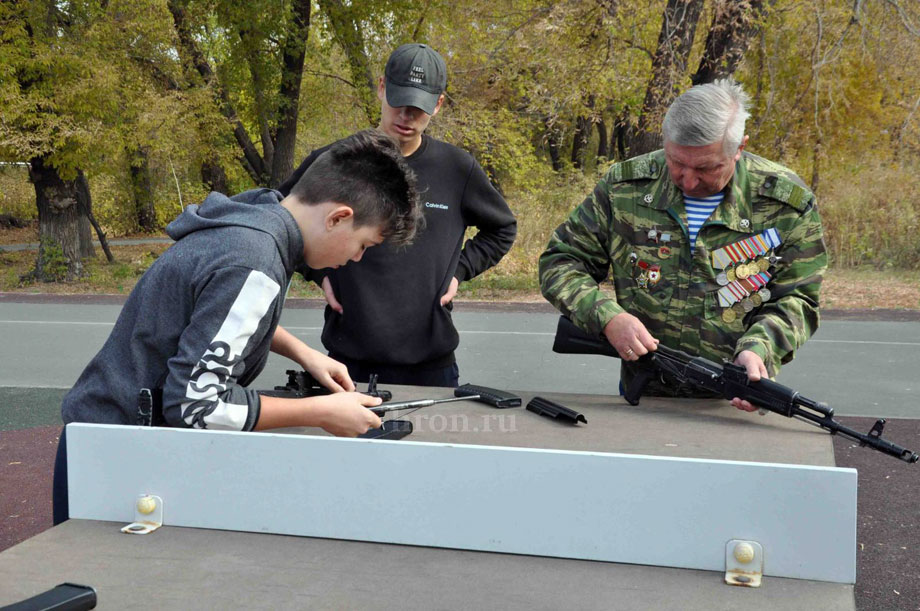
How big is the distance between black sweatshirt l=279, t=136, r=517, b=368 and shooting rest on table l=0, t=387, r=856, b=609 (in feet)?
5.13

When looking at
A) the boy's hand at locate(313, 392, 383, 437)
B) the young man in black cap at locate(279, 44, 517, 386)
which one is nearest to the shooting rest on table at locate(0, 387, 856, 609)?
the boy's hand at locate(313, 392, 383, 437)

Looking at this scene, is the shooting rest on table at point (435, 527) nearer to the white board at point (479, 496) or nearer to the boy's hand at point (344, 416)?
the white board at point (479, 496)

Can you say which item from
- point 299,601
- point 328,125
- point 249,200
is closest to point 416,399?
point 249,200

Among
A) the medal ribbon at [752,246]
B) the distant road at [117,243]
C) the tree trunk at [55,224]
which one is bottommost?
the distant road at [117,243]

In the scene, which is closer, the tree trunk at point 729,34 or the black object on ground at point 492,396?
the black object on ground at point 492,396

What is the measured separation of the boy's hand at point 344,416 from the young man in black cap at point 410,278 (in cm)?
126

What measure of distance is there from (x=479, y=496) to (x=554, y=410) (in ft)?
3.04

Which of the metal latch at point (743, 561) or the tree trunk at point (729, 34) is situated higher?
the tree trunk at point (729, 34)

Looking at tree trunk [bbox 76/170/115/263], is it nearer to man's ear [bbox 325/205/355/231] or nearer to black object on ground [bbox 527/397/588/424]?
black object on ground [bbox 527/397/588/424]

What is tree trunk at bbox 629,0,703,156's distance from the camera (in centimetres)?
1387

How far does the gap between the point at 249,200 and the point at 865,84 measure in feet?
74.0

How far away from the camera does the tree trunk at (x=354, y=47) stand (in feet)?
60.4

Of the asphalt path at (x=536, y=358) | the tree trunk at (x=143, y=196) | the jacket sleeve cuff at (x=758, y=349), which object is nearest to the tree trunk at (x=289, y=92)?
the asphalt path at (x=536, y=358)

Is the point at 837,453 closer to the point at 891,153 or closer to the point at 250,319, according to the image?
the point at 250,319
